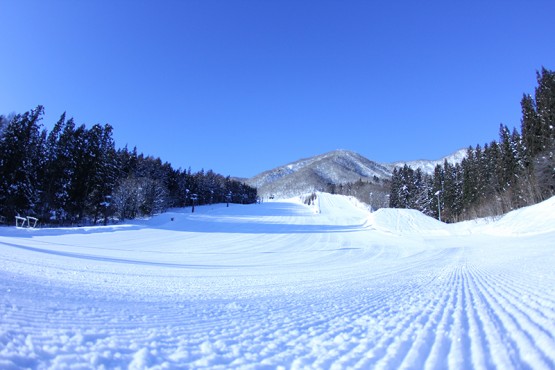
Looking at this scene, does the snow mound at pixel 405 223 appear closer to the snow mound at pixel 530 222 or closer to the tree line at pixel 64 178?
the snow mound at pixel 530 222

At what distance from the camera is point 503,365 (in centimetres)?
258


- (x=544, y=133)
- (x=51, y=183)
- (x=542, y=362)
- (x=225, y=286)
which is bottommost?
(x=225, y=286)

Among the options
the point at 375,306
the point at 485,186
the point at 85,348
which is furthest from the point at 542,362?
the point at 485,186

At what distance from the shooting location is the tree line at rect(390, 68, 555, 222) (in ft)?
119

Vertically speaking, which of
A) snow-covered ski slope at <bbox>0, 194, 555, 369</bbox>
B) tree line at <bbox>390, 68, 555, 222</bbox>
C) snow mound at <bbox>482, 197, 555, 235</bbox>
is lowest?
snow-covered ski slope at <bbox>0, 194, 555, 369</bbox>

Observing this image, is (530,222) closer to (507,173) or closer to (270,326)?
(507,173)

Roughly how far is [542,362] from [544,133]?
4798 centimetres

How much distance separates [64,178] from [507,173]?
63958 mm

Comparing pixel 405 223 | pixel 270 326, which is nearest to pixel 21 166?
pixel 270 326

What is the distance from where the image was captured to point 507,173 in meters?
47.1

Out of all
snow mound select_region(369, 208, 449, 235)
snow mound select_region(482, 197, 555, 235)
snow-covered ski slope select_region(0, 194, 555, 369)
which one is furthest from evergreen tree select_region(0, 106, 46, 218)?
snow mound select_region(482, 197, 555, 235)

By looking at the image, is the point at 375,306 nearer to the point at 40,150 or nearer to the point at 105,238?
the point at 105,238

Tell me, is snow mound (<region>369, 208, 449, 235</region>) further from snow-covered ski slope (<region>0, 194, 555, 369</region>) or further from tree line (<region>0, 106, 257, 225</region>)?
tree line (<region>0, 106, 257, 225</region>)

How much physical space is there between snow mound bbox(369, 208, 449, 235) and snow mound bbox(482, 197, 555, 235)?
720cm
